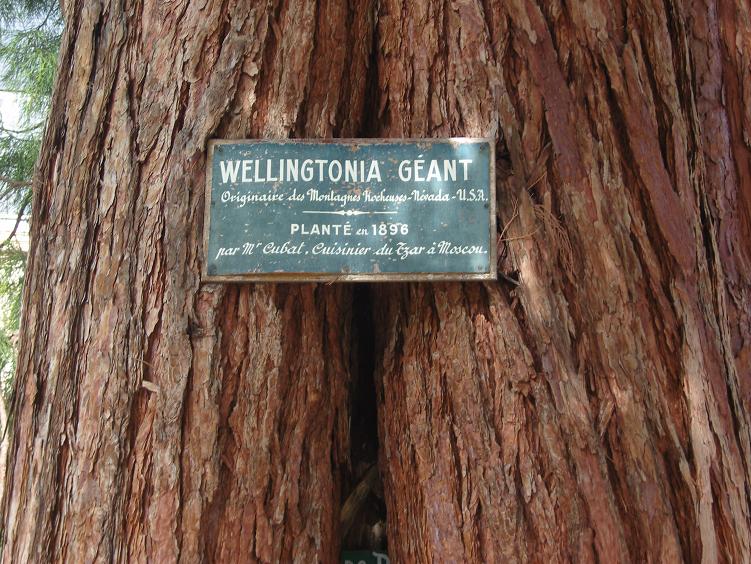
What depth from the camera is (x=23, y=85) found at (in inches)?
203

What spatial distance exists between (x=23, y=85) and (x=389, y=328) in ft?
15.4

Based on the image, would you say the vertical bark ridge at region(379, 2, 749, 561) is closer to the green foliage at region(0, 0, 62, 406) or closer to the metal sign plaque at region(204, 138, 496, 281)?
the metal sign plaque at region(204, 138, 496, 281)

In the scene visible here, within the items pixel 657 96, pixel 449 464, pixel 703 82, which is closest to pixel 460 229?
pixel 449 464

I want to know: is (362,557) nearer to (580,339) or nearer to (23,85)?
(580,339)

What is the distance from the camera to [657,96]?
4.89ft

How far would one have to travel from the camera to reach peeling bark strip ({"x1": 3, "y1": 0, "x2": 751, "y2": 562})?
1.22 meters

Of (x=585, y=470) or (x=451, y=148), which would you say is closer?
(x=585, y=470)

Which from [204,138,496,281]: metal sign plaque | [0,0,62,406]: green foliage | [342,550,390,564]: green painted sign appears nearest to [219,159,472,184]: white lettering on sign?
[204,138,496,281]: metal sign plaque

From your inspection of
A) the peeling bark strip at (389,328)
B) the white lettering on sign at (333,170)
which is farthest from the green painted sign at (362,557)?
the white lettering on sign at (333,170)

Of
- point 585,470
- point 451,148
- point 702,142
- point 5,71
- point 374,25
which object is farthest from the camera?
point 5,71

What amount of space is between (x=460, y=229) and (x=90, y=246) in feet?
2.15

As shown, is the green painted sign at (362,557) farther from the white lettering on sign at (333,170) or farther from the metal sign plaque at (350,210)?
the white lettering on sign at (333,170)

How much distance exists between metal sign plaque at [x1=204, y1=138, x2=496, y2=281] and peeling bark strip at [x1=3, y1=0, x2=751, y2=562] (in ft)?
0.13

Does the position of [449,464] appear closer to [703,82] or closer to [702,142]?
[702,142]
